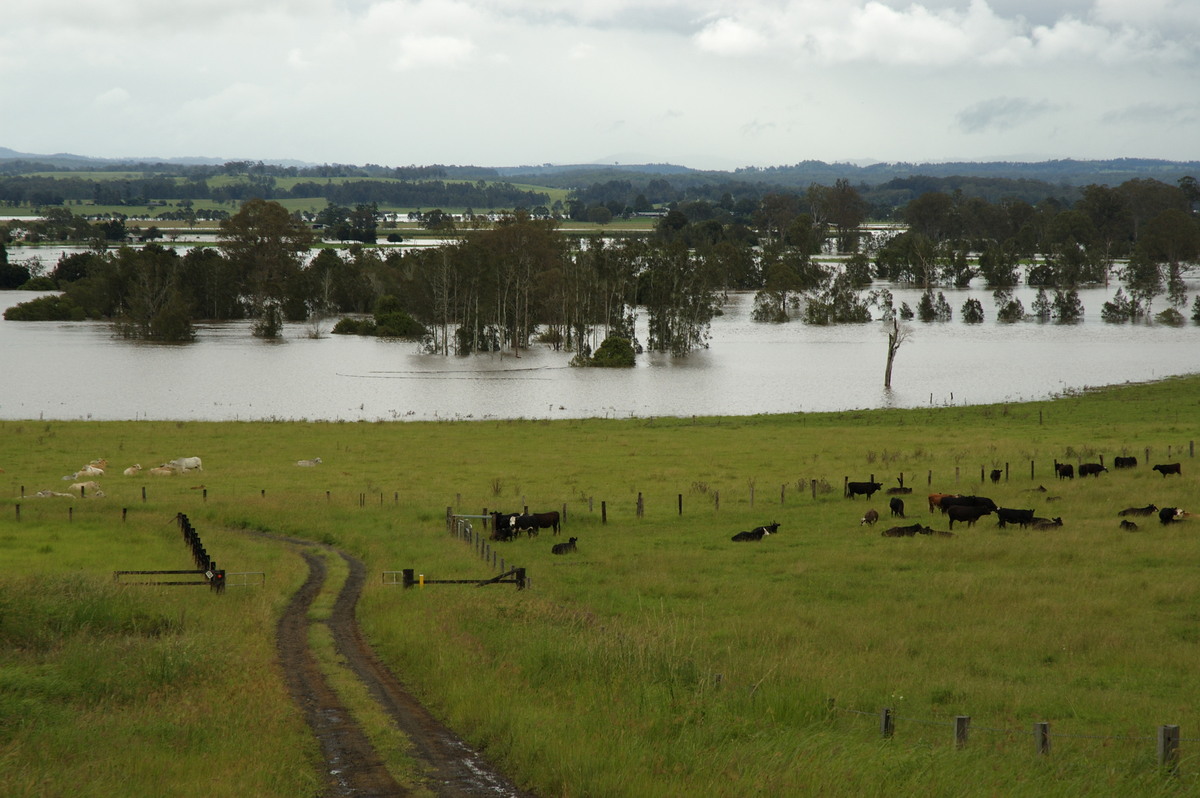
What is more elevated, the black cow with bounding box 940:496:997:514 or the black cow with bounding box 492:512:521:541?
the black cow with bounding box 940:496:997:514

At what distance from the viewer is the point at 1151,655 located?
1650 cm

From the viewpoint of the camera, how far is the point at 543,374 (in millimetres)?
94062

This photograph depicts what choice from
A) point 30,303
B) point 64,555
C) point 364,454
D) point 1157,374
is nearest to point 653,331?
point 1157,374

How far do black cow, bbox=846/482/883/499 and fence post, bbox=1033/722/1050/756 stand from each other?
2183 centimetres

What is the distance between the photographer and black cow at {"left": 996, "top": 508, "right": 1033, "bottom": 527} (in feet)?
91.6

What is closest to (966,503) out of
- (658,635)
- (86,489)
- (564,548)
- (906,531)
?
(906,531)

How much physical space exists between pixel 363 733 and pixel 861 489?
22856 mm

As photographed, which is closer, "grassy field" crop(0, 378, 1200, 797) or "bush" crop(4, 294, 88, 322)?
"grassy field" crop(0, 378, 1200, 797)

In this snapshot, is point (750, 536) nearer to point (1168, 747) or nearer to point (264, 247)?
point (1168, 747)

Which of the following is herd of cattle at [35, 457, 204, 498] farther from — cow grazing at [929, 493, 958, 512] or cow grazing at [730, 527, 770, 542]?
cow grazing at [929, 493, 958, 512]

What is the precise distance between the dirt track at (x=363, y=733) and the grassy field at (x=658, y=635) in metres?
0.27

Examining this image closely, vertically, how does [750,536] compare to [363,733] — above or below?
below

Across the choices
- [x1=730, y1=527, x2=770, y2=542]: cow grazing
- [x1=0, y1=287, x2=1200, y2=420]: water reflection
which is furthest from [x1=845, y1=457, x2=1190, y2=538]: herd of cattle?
[x1=0, y1=287, x2=1200, y2=420]: water reflection

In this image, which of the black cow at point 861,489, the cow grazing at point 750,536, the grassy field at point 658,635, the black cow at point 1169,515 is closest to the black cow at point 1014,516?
the grassy field at point 658,635
